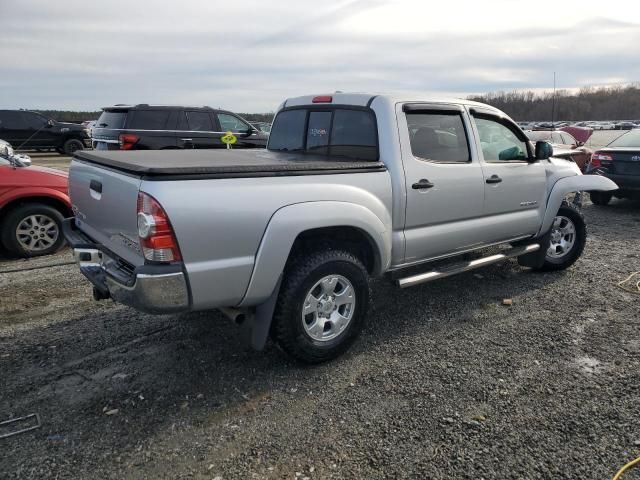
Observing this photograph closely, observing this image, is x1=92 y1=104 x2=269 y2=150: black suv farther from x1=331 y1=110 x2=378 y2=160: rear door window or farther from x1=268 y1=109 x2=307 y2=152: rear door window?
x1=331 y1=110 x2=378 y2=160: rear door window

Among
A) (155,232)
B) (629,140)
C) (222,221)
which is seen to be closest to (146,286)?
(155,232)

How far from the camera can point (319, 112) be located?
450 cm

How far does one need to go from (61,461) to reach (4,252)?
4.36 metres

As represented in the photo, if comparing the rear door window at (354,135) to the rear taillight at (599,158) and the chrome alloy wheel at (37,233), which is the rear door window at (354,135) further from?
the rear taillight at (599,158)

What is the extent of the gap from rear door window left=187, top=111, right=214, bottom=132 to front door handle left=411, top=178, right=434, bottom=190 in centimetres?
867

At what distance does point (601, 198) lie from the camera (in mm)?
10172

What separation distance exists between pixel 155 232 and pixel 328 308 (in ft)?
4.61

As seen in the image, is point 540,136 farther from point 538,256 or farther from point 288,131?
point 288,131

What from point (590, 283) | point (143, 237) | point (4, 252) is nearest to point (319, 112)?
point (143, 237)

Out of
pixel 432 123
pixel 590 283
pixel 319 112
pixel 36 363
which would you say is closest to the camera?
pixel 36 363

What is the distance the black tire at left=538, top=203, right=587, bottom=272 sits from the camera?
5621 millimetres

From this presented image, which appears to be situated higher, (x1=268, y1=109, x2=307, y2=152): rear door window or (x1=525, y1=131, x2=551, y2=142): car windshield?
(x1=525, y1=131, x2=551, y2=142): car windshield

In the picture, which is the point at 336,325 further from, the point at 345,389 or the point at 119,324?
the point at 119,324

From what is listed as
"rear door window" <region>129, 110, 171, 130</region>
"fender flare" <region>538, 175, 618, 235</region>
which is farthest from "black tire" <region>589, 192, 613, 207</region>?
"rear door window" <region>129, 110, 171, 130</region>
